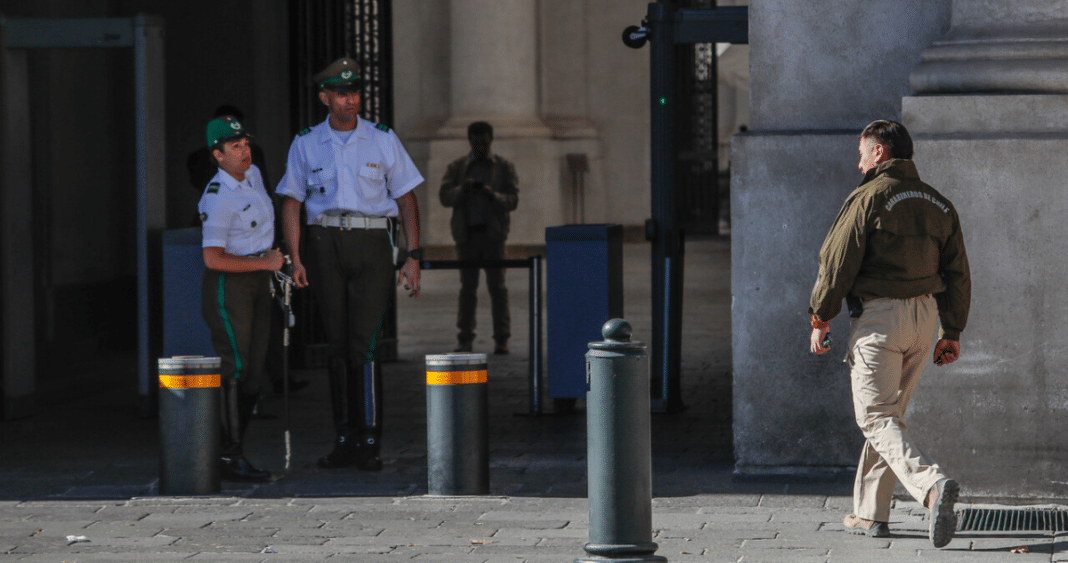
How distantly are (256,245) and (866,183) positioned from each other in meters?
3.00

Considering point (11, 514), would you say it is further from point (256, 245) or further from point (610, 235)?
point (610, 235)

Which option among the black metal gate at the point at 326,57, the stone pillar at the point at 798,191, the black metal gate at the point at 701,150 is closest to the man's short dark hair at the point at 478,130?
the black metal gate at the point at 326,57

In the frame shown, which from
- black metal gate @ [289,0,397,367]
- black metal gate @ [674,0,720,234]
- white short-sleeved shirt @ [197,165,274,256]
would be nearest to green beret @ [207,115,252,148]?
white short-sleeved shirt @ [197,165,274,256]

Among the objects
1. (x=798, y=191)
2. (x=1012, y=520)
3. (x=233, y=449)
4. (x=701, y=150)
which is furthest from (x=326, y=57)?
(x=701, y=150)

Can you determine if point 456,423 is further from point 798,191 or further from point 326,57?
point 326,57

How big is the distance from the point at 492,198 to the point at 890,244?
22.7ft

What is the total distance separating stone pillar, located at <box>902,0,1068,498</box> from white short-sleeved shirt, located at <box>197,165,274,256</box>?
9.97 ft

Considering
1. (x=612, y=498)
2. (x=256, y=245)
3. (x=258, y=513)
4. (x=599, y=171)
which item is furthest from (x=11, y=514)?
(x=599, y=171)

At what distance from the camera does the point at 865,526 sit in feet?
20.1

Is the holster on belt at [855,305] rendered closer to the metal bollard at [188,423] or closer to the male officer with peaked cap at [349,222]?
the male officer with peaked cap at [349,222]

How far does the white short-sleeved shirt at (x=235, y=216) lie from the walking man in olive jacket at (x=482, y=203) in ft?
16.3

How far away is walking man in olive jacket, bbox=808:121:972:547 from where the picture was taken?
581cm

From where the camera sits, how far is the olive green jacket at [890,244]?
5.82 metres

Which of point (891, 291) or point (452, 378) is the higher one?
point (891, 291)
